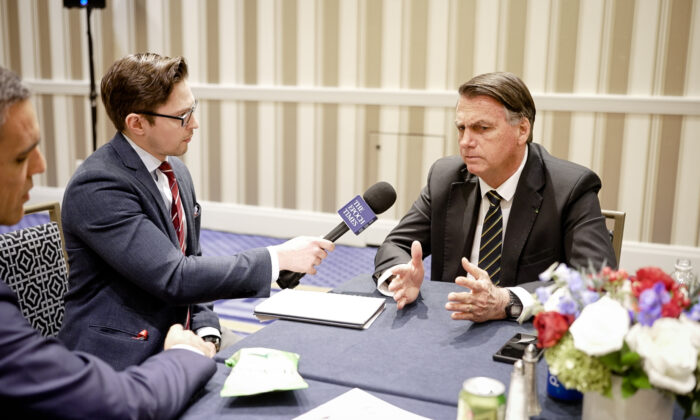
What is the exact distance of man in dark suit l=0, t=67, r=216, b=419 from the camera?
104 cm

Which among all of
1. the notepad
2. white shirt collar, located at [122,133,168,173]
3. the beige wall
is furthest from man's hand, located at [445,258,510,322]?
the beige wall

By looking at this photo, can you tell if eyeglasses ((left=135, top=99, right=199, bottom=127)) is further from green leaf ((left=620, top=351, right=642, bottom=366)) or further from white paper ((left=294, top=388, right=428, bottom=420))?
green leaf ((left=620, top=351, right=642, bottom=366))

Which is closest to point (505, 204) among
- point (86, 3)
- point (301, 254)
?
point (301, 254)

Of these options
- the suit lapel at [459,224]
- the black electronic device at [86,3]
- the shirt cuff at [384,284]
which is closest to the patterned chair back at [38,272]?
the shirt cuff at [384,284]

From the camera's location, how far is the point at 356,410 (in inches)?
49.7

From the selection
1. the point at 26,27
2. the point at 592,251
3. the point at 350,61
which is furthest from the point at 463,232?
the point at 26,27

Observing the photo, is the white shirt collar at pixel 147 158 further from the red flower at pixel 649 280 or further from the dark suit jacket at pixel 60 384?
the red flower at pixel 649 280

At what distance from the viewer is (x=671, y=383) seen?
39.8 inches

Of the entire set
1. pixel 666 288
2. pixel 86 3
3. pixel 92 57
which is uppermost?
pixel 86 3

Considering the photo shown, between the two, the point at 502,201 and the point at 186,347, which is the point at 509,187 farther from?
the point at 186,347

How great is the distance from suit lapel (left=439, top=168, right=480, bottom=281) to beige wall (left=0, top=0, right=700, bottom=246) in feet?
8.72

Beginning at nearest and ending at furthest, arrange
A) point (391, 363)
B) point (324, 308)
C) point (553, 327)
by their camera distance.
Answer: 1. point (553, 327)
2. point (391, 363)
3. point (324, 308)

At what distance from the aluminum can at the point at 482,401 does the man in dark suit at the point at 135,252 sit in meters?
0.88

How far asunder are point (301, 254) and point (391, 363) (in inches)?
21.1
